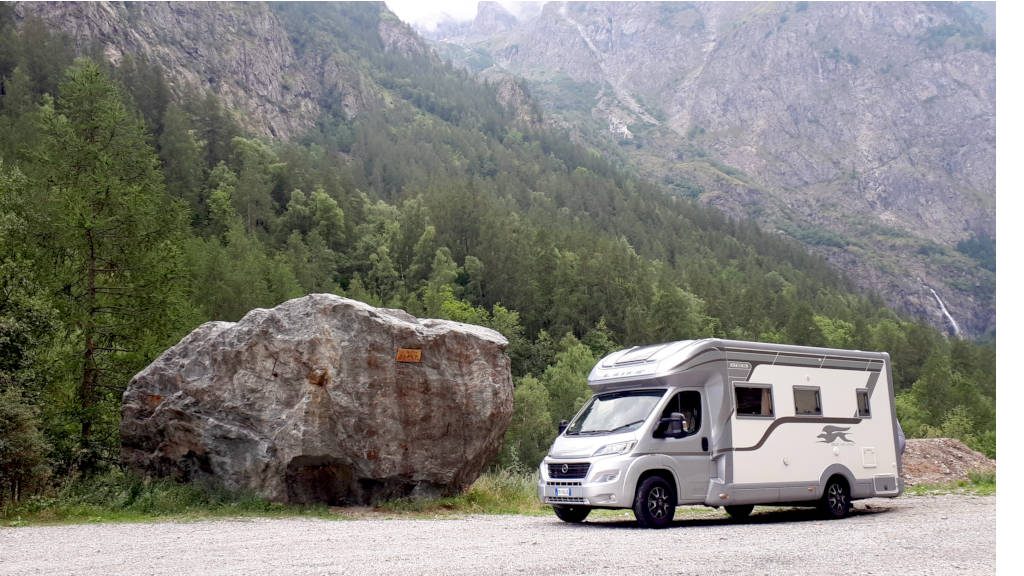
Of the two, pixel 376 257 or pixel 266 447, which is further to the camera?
pixel 376 257

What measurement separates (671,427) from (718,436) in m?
1.18

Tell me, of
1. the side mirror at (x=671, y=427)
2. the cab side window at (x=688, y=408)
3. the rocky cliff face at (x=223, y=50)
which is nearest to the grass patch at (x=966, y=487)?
the cab side window at (x=688, y=408)

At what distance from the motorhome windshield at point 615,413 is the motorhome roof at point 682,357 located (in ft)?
1.01

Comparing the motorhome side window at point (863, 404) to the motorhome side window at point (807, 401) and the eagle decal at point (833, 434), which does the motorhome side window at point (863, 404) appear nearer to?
the eagle decal at point (833, 434)

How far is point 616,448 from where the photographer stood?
14.4m

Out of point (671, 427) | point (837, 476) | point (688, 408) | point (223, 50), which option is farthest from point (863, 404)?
point (223, 50)

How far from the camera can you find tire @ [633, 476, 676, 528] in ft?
46.1

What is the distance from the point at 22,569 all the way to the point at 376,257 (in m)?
85.9

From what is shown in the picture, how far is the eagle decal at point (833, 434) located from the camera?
16.4 metres

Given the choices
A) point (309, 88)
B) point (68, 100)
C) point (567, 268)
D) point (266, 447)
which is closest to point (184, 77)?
point (309, 88)

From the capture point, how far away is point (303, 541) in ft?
39.4

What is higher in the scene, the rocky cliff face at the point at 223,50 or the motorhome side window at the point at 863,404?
the rocky cliff face at the point at 223,50
